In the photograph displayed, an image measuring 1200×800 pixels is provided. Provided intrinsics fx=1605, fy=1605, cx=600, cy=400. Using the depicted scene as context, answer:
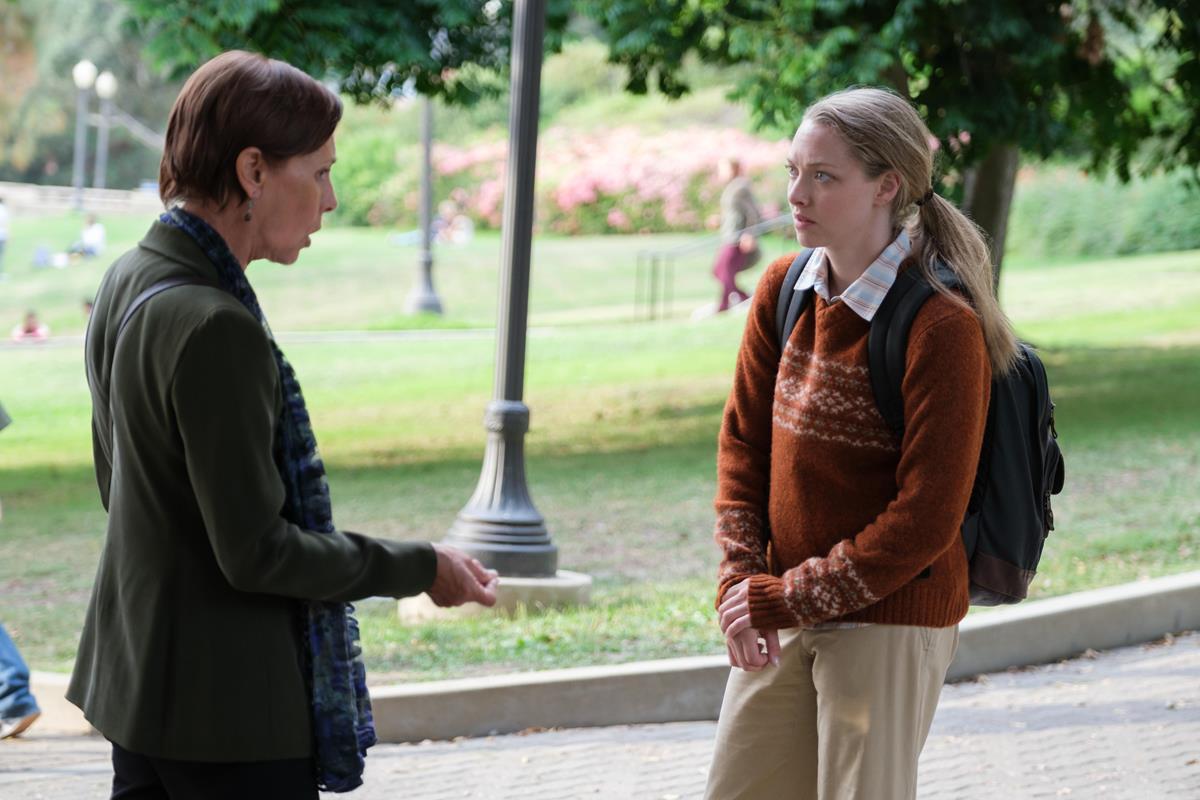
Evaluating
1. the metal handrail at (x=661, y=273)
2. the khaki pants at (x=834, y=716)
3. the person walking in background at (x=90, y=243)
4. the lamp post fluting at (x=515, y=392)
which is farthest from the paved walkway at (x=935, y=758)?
the person walking in background at (x=90, y=243)

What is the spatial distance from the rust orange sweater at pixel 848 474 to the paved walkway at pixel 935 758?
2.44 meters

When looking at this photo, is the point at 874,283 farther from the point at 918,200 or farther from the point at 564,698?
the point at 564,698

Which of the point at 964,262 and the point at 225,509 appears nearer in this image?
the point at 225,509

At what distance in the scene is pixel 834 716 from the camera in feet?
10.3

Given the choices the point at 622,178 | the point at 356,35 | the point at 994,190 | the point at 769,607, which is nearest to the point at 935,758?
the point at 769,607

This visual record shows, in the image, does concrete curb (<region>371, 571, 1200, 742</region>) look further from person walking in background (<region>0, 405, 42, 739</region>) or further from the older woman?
the older woman

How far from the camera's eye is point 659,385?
702 inches

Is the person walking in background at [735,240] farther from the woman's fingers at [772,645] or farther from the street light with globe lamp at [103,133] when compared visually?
the street light with globe lamp at [103,133]

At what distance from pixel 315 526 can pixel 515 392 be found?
19.0 ft

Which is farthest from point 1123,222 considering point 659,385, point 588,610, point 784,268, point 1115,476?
point 784,268

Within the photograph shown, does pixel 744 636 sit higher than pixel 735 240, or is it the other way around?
pixel 744 636

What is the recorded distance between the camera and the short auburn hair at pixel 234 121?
2.42 m

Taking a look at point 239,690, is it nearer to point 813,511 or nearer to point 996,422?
point 813,511

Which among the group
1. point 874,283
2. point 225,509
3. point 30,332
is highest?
point 874,283
